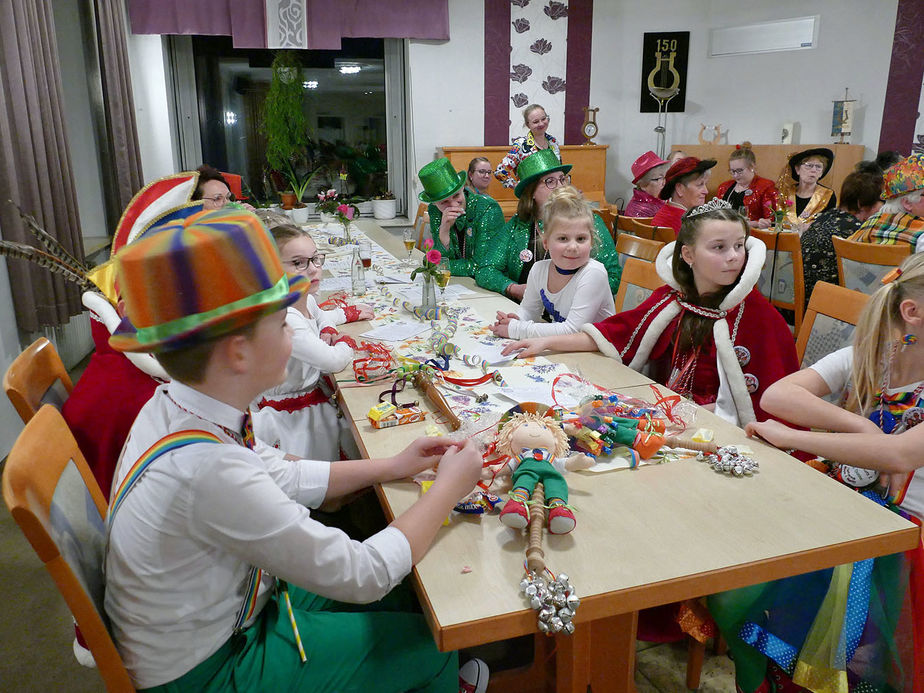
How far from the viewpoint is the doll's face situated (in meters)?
1.28

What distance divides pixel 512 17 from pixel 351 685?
643 cm

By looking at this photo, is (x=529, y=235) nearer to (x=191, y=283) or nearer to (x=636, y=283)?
(x=636, y=283)

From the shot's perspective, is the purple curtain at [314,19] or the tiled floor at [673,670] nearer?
the tiled floor at [673,670]

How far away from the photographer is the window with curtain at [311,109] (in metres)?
6.44

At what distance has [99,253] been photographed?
4.66m

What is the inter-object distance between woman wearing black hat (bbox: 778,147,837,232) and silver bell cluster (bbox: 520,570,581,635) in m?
4.70

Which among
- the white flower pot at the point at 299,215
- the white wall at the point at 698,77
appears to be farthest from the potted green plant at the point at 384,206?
the white flower pot at the point at 299,215

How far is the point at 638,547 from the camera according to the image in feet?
3.47

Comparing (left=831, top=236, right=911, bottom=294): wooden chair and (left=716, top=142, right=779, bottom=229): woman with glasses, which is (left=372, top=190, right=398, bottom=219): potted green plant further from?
(left=831, top=236, right=911, bottom=294): wooden chair

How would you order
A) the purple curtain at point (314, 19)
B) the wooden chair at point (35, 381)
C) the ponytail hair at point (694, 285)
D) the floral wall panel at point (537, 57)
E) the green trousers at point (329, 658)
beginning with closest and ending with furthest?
the green trousers at point (329, 658), the wooden chair at point (35, 381), the ponytail hair at point (694, 285), the purple curtain at point (314, 19), the floral wall panel at point (537, 57)

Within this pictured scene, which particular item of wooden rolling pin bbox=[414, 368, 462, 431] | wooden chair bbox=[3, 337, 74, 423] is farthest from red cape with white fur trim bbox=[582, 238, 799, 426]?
wooden chair bbox=[3, 337, 74, 423]

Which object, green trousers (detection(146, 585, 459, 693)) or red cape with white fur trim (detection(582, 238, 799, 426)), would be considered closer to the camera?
green trousers (detection(146, 585, 459, 693))

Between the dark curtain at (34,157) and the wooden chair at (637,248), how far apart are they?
2.73 meters

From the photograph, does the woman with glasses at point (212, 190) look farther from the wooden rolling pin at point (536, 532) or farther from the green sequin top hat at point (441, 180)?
the wooden rolling pin at point (536, 532)
